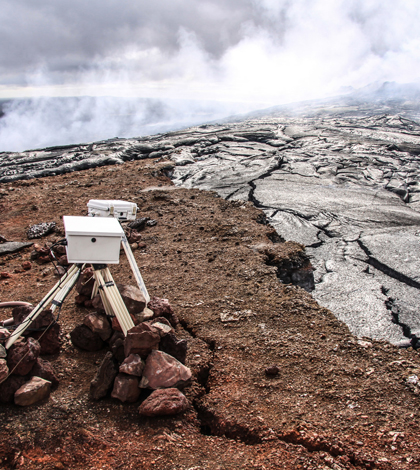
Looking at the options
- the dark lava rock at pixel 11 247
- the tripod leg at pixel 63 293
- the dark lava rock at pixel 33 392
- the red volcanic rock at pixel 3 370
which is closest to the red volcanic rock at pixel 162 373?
the dark lava rock at pixel 33 392

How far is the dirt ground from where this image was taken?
69.3 inches

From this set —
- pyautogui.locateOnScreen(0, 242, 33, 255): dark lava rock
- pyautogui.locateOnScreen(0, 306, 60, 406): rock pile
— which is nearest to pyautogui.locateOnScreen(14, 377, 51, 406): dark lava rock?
pyautogui.locateOnScreen(0, 306, 60, 406): rock pile

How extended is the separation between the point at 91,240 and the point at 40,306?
0.62 meters

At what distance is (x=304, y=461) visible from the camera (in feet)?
5.68

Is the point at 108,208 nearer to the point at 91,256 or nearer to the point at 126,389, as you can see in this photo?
the point at 91,256

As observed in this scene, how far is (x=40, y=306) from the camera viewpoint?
2223 mm

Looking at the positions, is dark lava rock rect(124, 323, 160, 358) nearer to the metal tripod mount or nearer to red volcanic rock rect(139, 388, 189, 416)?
the metal tripod mount

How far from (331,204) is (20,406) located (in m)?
6.78

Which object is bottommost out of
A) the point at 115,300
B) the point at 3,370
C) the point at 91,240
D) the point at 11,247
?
the point at 11,247

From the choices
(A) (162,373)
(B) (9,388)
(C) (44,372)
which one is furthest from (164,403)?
(B) (9,388)

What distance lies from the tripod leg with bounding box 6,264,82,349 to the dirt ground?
0.42 m

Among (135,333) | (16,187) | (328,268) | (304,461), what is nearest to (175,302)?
(135,333)

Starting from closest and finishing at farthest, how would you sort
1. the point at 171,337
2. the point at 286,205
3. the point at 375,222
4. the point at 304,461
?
the point at 304,461 → the point at 171,337 → the point at 375,222 → the point at 286,205

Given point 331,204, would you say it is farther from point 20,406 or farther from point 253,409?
point 20,406
